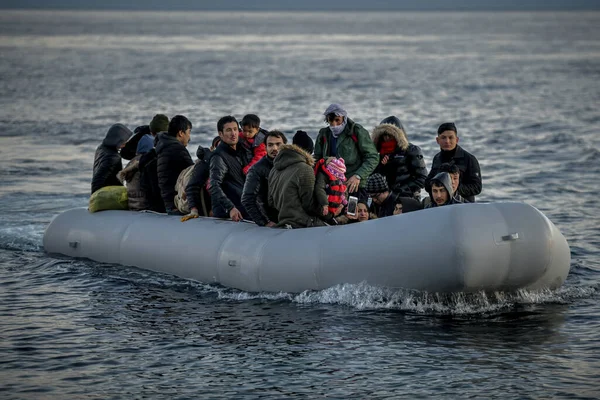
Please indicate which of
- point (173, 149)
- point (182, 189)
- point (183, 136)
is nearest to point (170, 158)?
point (173, 149)

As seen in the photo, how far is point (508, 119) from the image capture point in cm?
3547

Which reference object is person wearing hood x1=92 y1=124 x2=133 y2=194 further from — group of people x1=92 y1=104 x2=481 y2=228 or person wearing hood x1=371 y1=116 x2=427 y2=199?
person wearing hood x1=371 y1=116 x2=427 y2=199

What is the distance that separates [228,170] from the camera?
13.2 meters

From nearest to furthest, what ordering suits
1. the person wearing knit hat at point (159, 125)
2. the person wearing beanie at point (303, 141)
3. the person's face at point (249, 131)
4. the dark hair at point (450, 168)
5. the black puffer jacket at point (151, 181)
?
1. the dark hair at point (450, 168)
2. the person wearing beanie at point (303, 141)
3. the person's face at point (249, 131)
4. the black puffer jacket at point (151, 181)
5. the person wearing knit hat at point (159, 125)

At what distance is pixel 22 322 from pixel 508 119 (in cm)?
2557

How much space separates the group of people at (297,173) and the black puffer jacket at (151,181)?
1 centimetres

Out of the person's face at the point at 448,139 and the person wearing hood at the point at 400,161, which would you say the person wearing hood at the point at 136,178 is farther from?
the person's face at the point at 448,139

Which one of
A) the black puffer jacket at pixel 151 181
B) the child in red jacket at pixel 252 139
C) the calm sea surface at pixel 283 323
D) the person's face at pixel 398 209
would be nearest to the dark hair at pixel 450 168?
the person's face at pixel 398 209

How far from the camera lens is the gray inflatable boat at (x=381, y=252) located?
11.2m

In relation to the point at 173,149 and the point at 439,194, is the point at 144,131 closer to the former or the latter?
the point at 173,149

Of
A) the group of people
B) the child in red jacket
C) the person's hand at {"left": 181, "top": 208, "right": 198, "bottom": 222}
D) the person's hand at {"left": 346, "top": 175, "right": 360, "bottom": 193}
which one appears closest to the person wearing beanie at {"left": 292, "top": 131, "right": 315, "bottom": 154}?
the group of people

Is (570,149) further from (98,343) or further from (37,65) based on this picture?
(37,65)

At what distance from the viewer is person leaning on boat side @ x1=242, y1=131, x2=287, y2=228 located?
12547 mm

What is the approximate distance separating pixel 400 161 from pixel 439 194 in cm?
157
